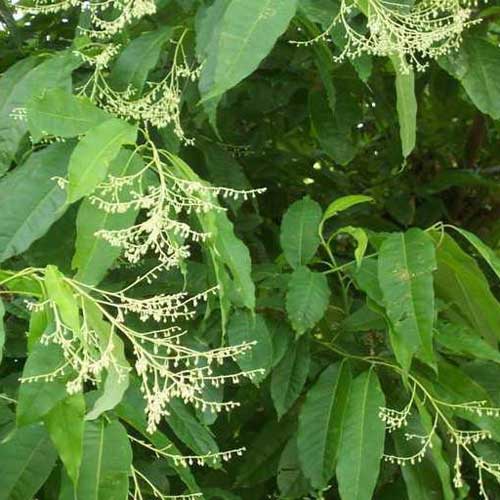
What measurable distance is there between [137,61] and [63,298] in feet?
2.21

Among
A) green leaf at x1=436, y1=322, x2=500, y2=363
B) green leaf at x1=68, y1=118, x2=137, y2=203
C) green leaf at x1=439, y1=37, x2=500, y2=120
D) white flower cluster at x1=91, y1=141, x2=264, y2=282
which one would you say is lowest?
green leaf at x1=436, y1=322, x2=500, y2=363

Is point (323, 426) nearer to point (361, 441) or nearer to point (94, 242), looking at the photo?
point (361, 441)

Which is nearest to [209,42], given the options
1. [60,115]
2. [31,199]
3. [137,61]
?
[137,61]

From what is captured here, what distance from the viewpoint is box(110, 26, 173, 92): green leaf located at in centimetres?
166

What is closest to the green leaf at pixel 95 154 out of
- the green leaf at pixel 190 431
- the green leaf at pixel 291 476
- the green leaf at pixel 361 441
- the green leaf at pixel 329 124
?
the green leaf at pixel 190 431

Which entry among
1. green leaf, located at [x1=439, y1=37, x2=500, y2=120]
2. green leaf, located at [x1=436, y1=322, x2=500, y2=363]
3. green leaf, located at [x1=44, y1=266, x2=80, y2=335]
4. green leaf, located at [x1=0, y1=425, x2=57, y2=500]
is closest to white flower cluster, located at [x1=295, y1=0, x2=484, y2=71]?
green leaf, located at [x1=439, y1=37, x2=500, y2=120]

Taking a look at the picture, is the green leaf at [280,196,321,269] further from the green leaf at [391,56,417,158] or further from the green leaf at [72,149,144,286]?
the green leaf at [72,149,144,286]

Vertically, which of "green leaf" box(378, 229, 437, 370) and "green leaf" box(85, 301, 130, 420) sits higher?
"green leaf" box(85, 301, 130, 420)

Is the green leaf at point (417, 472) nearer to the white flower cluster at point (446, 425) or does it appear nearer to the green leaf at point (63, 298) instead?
the white flower cluster at point (446, 425)

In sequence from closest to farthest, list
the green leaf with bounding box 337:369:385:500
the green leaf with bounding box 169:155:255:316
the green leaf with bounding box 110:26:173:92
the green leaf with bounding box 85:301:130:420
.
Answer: the green leaf with bounding box 85:301:130:420
the green leaf with bounding box 169:155:255:316
the green leaf with bounding box 337:369:385:500
the green leaf with bounding box 110:26:173:92

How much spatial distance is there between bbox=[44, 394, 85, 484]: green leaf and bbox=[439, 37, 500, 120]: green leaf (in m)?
1.07

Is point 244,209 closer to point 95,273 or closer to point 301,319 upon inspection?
point 301,319

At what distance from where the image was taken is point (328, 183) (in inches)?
102

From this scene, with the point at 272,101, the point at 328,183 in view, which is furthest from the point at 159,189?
the point at 328,183
